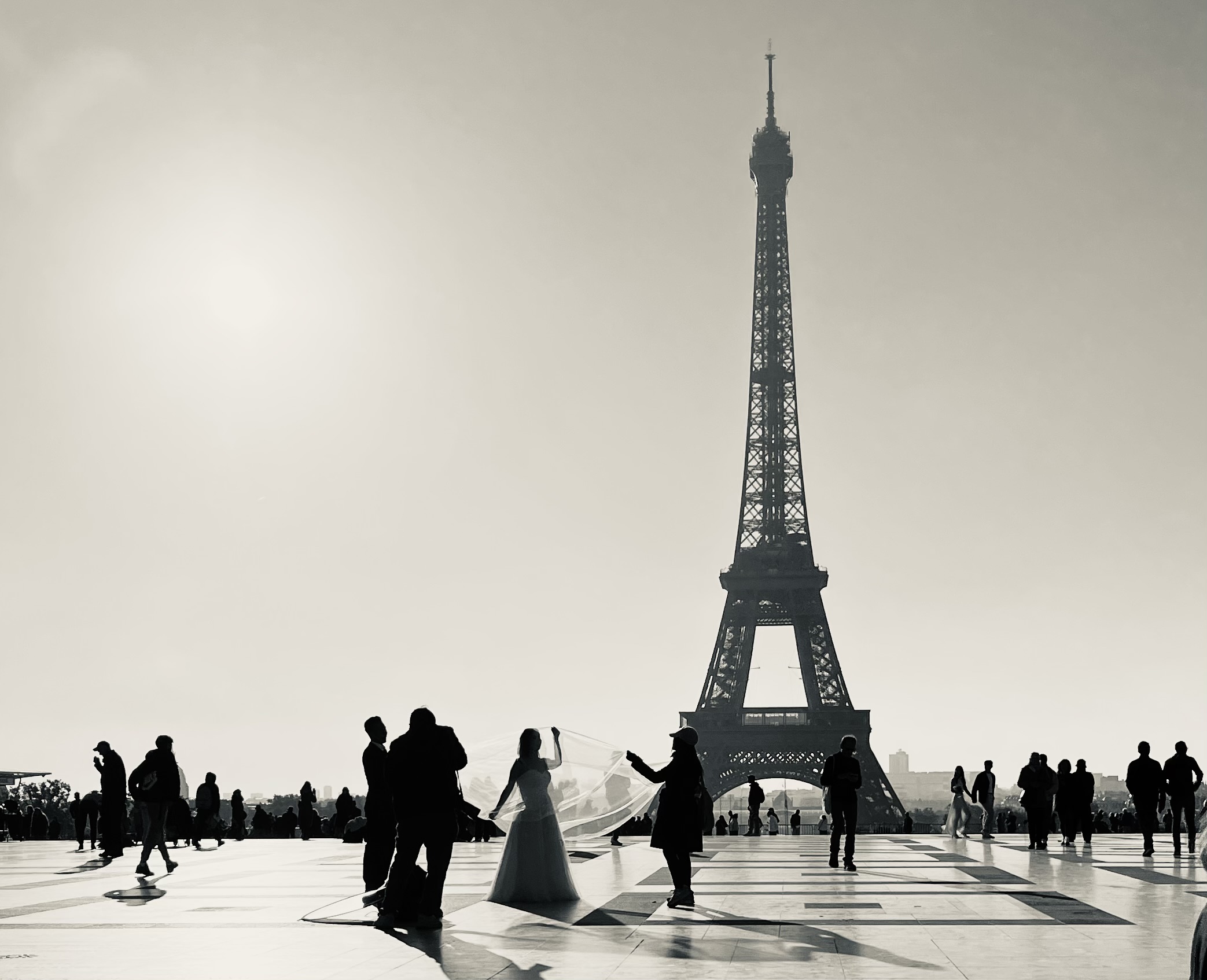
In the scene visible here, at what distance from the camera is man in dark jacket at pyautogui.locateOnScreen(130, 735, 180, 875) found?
61.8 ft

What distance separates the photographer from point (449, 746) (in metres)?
11.6

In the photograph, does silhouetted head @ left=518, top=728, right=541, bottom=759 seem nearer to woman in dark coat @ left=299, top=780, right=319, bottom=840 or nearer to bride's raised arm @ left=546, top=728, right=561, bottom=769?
bride's raised arm @ left=546, top=728, right=561, bottom=769

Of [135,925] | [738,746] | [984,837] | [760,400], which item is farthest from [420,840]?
[760,400]

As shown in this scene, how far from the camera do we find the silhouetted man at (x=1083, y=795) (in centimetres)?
2617

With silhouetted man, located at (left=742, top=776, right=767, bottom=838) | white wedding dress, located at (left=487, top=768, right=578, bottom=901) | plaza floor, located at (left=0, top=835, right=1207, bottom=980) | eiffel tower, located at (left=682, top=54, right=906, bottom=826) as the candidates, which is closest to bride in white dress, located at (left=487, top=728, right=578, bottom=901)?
white wedding dress, located at (left=487, top=768, right=578, bottom=901)

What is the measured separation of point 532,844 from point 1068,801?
54.0 ft

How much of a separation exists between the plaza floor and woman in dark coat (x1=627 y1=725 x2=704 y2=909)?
33 centimetres

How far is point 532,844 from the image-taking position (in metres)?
13.4

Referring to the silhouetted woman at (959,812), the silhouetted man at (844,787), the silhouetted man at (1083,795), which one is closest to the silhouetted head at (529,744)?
the silhouetted man at (844,787)

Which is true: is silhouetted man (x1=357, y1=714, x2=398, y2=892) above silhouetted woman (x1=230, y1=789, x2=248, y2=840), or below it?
above

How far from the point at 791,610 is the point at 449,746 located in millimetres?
62031

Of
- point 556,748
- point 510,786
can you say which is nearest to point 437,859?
point 510,786

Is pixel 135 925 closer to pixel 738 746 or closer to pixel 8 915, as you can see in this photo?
pixel 8 915

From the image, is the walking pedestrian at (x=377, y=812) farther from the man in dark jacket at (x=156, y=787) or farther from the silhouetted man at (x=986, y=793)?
the silhouetted man at (x=986, y=793)
